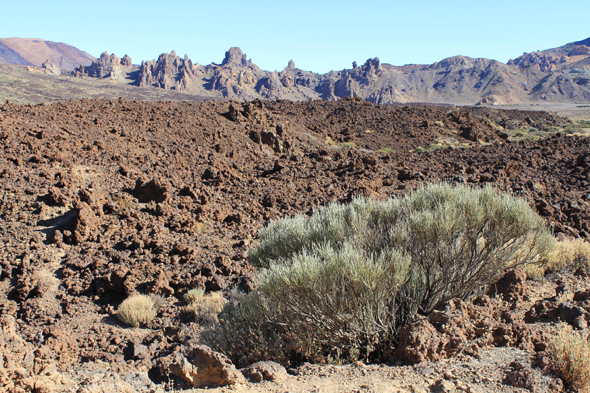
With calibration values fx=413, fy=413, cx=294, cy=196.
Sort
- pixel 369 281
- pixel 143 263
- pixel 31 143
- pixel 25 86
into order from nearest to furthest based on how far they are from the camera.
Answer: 1. pixel 369 281
2. pixel 143 263
3. pixel 31 143
4. pixel 25 86

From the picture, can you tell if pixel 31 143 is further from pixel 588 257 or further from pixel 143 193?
pixel 588 257

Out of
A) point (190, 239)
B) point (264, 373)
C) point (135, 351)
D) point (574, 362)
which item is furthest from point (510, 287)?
point (190, 239)

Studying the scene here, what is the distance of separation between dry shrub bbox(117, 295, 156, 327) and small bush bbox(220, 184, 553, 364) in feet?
4.17

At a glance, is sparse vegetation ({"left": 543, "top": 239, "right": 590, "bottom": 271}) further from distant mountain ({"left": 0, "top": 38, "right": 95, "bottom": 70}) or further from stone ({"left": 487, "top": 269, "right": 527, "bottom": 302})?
distant mountain ({"left": 0, "top": 38, "right": 95, "bottom": 70})

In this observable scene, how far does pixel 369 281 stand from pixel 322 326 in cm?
66

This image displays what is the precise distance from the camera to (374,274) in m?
3.79

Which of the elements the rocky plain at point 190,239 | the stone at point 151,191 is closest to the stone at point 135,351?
the rocky plain at point 190,239

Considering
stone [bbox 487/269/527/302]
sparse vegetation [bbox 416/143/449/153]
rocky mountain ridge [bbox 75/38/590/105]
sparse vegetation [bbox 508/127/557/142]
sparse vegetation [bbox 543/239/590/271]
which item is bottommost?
stone [bbox 487/269/527/302]

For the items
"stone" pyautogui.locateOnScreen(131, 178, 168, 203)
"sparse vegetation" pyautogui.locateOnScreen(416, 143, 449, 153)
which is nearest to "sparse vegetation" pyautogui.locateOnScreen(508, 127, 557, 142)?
"sparse vegetation" pyautogui.locateOnScreen(416, 143, 449, 153)

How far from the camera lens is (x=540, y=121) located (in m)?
32.7

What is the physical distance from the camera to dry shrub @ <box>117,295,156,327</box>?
541 centimetres

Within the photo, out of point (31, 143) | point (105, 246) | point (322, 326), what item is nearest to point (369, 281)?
point (322, 326)

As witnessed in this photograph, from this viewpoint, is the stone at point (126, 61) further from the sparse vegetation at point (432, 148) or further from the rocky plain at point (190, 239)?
the sparse vegetation at point (432, 148)

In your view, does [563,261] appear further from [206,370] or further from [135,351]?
[135,351]
